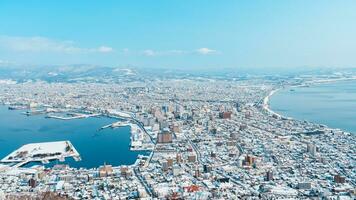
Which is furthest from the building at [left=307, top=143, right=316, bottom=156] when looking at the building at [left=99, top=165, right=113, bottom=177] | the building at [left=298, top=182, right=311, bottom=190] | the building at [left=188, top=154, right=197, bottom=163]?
the building at [left=99, top=165, right=113, bottom=177]

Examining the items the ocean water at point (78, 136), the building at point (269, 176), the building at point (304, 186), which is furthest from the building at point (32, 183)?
the building at point (304, 186)

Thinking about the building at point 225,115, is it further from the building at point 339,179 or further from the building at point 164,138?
the building at point 339,179

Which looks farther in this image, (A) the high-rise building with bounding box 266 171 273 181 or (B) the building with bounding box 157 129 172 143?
(B) the building with bounding box 157 129 172 143

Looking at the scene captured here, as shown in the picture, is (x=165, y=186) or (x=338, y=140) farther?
(x=338, y=140)

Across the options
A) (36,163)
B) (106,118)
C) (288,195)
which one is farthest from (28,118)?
(288,195)

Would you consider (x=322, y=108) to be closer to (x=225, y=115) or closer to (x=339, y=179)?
(x=225, y=115)

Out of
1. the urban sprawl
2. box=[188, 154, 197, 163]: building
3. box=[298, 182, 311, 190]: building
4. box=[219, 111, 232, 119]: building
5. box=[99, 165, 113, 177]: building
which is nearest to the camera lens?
the urban sprawl

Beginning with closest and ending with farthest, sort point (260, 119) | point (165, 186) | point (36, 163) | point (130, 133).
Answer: point (165, 186) < point (36, 163) < point (130, 133) < point (260, 119)

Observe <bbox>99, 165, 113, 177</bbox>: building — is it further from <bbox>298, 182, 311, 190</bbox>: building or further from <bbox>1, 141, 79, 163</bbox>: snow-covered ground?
<bbox>298, 182, 311, 190</bbox>: building

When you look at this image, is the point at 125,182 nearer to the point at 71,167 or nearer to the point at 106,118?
the point at 71,167
